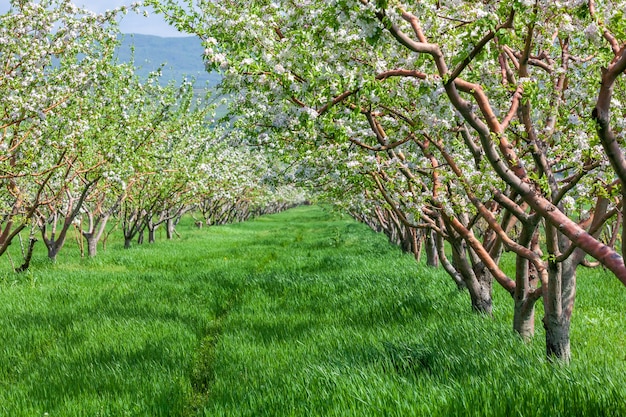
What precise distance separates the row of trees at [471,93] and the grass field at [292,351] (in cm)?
99

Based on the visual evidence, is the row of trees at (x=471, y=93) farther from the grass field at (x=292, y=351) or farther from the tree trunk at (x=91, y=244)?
the tree trunk at (x=91, y=244)

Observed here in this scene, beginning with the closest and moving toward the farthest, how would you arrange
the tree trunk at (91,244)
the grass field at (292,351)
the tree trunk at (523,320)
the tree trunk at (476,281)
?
the grass field at (292,351)
the tree trunk at (523,320)
the tree trunk at (476,281)
the tree trunk at (91,244)

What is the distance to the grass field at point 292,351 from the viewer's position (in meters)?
4.48

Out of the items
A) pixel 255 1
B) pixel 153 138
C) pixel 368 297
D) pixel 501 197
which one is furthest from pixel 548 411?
pixel 153 138

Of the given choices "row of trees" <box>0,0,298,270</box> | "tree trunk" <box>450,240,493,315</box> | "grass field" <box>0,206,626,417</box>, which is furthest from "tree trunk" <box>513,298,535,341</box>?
"row of trees" <box>0,0,298,270</box>

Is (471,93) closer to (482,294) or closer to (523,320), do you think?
(523,320)

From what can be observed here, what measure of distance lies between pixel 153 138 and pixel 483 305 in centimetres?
1111

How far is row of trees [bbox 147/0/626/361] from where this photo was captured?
3463mm

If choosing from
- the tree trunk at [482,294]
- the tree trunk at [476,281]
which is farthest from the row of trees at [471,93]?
the tree trunk at [482,294]

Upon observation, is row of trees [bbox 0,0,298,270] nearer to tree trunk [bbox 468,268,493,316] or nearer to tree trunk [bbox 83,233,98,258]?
tree trunk [bbox 83,233,98,258]

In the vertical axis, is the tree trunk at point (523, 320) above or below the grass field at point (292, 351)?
above

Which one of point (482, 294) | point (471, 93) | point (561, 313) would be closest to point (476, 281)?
point (482, 294)

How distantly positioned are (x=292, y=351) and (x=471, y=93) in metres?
3.89

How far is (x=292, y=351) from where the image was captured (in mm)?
6301
